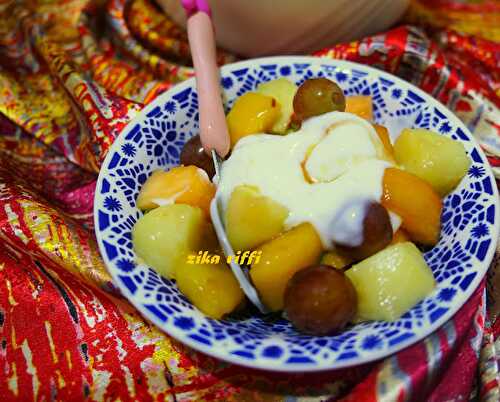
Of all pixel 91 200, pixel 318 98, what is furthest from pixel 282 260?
pixel 91 200

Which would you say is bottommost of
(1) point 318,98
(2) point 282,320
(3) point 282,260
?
(2) point 282,320

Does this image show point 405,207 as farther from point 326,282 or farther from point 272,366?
point 272,366

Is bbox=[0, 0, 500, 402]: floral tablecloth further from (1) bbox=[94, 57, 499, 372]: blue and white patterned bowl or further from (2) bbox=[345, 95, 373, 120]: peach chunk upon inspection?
(2) bbox=[345, 95, 373, 120]: peach chunk

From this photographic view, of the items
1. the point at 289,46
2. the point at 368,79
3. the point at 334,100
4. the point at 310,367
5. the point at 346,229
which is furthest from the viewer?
the point at 289,46

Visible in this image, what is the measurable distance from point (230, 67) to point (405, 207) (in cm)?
47

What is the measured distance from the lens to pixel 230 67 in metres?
1.05

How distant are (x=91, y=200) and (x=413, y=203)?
63cm

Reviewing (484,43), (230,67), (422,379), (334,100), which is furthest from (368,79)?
(422,379)

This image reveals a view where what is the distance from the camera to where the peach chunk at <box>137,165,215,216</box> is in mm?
844

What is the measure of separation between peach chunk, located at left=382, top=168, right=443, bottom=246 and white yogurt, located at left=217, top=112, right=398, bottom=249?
18 mm

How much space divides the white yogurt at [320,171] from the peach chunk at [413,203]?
18 millimetres

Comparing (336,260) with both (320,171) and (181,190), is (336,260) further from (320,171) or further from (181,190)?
(181,190)

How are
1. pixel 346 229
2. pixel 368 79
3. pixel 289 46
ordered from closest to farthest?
1. pixel 346 229
2. pixel 368 79
3. pixel 289 46

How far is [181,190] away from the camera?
0.84 metres
